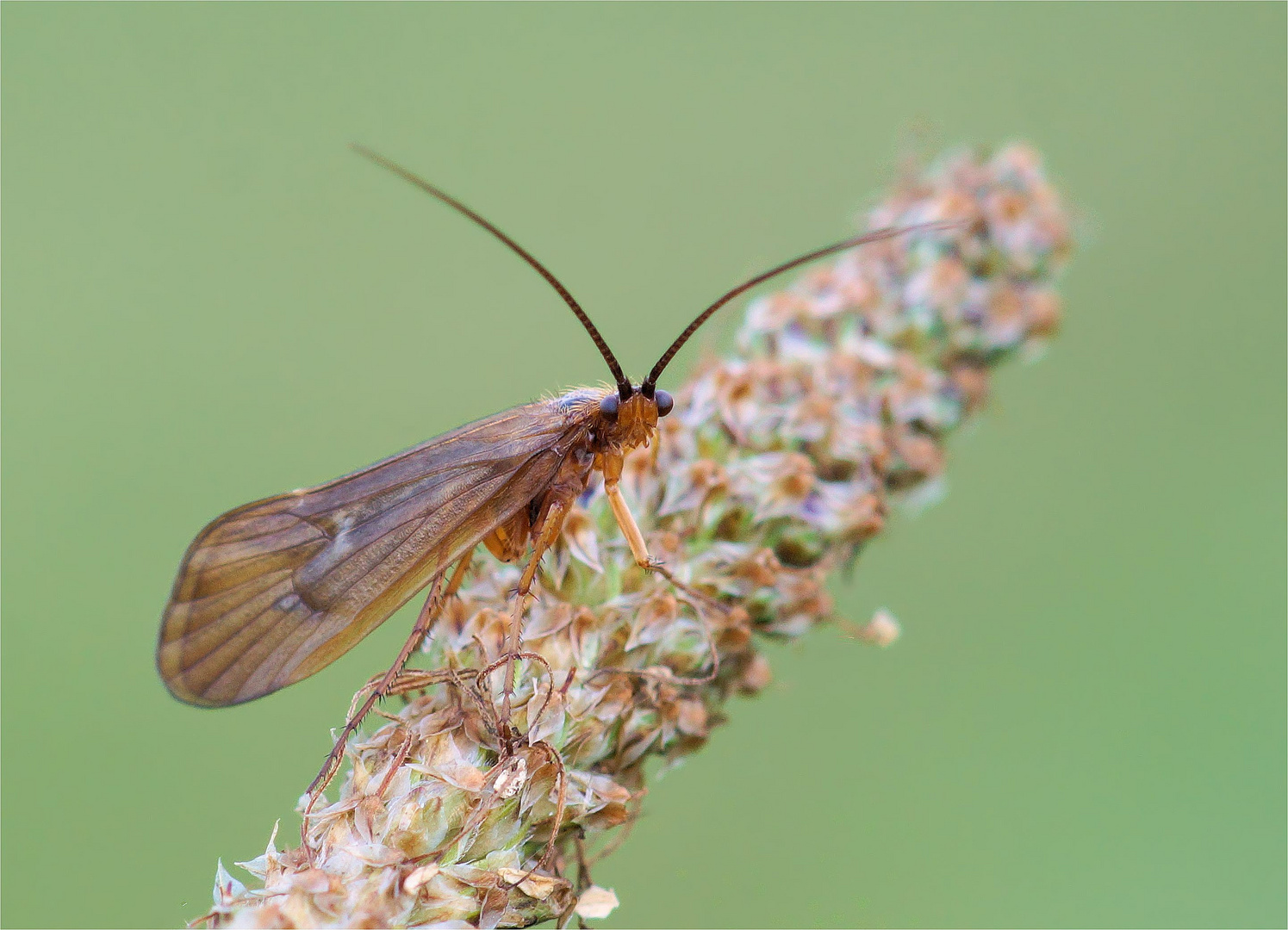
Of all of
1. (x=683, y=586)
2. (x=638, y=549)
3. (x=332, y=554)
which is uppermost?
(x=332, y=554)

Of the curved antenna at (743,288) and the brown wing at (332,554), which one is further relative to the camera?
the brown wing at (332,554)

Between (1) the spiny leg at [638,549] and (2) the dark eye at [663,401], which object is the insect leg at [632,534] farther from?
(2) the dark eye at [663,401]

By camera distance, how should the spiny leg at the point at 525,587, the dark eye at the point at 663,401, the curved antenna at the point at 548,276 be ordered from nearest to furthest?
the spiny leg at the point at 525,587, the curved antenna at the point at 548,276, the dark eye at the point at 663,401

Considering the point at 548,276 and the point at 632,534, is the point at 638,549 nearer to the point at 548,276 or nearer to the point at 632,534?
the point at 632,534

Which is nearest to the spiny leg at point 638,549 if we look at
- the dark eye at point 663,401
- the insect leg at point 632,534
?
the insect leg at point 632,534

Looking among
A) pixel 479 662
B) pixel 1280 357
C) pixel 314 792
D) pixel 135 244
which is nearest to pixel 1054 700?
pixel 1280 357

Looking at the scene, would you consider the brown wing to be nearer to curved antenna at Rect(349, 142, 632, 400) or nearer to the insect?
the insect

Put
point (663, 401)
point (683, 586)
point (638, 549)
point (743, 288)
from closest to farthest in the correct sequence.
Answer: point (743, 288) → point (683, 586) → point (638, 549) → point (663, 401)

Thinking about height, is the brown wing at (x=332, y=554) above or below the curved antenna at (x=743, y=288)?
below

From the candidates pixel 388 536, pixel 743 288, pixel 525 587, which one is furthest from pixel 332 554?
pixel 743 288
